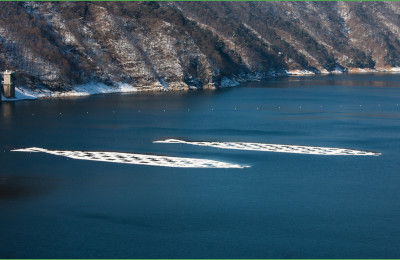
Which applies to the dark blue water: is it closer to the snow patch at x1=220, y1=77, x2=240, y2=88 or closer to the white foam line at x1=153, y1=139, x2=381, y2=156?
the white foam line at x1=153, y1=139, x2=381, y2=156

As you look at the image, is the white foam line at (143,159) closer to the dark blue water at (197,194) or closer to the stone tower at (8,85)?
the dark blue water at (197,194)

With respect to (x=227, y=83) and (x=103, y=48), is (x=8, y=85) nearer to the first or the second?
(x=103, y=48)

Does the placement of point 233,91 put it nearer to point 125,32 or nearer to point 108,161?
point 125,32

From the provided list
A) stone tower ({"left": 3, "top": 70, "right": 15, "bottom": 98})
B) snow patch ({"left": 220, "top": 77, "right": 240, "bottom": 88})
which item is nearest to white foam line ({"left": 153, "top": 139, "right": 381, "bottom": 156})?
stone tower ({"left": 3, "top": 70, "right": 15, "bottom": 98})

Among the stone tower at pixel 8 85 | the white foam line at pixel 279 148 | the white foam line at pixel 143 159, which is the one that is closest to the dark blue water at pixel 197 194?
the white foam line at pixel 143 159

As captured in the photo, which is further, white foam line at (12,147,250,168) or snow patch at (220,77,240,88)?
snow patch at (220,77,240,88)
